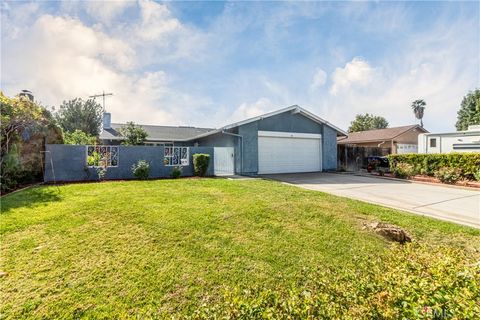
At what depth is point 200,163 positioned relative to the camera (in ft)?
42.4

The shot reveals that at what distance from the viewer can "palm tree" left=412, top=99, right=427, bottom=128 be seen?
140ft

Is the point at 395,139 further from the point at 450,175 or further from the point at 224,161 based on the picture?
the point at 224,161

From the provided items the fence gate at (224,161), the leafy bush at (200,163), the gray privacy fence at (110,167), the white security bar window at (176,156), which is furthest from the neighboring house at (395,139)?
the gray privacy fence at (110,167)

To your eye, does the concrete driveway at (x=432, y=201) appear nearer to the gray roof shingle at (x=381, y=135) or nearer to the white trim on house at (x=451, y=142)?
the white trim on house at (x=451, y=142)

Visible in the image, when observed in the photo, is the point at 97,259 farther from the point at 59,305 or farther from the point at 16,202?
the point at 16,202

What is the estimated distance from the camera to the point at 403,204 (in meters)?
7.51

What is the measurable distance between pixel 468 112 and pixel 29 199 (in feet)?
141

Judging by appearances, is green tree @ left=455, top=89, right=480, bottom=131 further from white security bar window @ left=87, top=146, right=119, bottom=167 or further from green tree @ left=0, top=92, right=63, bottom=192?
green tree @ left=0, top=92, right=63, bottom=192

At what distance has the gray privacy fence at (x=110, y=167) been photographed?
10594mm

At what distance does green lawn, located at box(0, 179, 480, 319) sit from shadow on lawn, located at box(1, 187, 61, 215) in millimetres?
68

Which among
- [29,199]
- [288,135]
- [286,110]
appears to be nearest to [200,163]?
[288,135]

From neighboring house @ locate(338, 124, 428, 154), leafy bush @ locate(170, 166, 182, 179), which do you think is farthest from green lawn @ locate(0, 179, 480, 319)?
neighboring house @ locate(338, 124, 428, 154)

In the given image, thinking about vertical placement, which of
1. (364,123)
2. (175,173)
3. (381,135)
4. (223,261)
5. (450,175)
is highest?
(364,123)

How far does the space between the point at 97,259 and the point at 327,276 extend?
131 inches
